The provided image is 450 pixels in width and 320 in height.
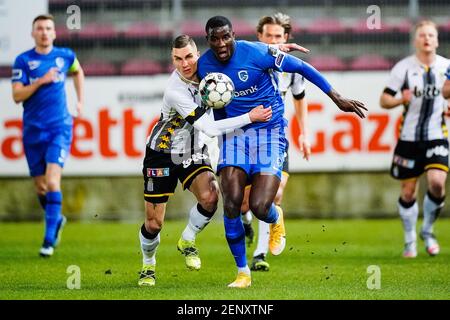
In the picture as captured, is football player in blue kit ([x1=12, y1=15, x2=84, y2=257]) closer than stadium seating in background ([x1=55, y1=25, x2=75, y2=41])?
Yes

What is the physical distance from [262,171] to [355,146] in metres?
6.94

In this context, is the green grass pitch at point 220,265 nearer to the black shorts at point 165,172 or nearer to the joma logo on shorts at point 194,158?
the black shorts at point 165,172

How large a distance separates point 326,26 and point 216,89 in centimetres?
763

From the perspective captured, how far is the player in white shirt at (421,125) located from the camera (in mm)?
11609

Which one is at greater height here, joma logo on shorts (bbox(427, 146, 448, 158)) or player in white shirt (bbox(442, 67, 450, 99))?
player in white shirt (bbox(442, 67, 450, 99))

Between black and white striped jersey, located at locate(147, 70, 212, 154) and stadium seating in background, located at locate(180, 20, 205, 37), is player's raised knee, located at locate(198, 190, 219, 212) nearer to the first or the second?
black and white striped jersey, located at locate(147, 70, 212, 154)

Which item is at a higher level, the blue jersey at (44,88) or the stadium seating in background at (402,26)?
the stadium seating in background at (402,26)

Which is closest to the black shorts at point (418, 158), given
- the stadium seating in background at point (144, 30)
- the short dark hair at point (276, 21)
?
the short dark hair at point (276, 21)

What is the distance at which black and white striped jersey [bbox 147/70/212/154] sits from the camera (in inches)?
335

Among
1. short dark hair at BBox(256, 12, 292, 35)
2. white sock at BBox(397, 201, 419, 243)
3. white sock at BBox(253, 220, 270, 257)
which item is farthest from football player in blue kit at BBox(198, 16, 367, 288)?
white sock at BBox(397, 201, 419, 243)

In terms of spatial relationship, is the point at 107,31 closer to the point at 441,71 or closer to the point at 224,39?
the point at 441,71

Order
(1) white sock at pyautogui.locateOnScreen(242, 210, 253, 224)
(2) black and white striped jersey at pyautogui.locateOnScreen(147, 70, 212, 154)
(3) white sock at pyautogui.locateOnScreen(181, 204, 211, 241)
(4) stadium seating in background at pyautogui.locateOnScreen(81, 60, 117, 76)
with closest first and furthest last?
(2) black and white striped jersey at pyautogui.locateOnScreen(147, 70, 212, 154), (3) white sock at pyautogui.locateOnScreen(181, 204, 211, 241), (1) white sock at pyautogui.locateOnScreen(242, 210, 253, 224), (4) stadium seating in background at pyautogui.locateOnScreen(81, 60, 117, 76)

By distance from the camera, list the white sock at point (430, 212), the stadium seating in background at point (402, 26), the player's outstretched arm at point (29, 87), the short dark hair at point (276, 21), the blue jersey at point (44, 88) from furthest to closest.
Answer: the stadium seating in background at point (402, 26)
the blue jersey at point (44, 88)
the player's outstretched arm at point (29, 87)
the white sock at point (430, 212)
the short dark hair at point (276, 21)

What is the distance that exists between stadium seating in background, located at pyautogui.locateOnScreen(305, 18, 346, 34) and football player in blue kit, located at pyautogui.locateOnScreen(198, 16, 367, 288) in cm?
694
